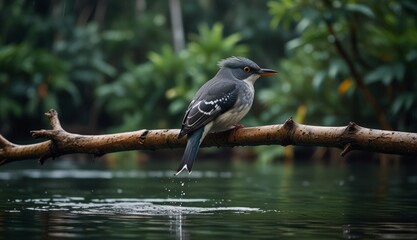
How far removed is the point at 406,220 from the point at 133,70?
15.1 m

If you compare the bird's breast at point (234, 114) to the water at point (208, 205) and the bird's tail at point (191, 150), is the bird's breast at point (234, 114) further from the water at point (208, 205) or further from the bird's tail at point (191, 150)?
the water at point (208, 205)

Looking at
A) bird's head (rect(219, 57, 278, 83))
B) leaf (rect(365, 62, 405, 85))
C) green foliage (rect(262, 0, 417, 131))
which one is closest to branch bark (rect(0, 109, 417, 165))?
bird's head (rect(219, 57, 278, 83))

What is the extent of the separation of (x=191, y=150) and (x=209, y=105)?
20.3 inches

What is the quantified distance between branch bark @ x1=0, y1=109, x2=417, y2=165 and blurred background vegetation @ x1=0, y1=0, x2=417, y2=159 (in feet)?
26.8

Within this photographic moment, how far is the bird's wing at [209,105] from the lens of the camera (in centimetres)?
701

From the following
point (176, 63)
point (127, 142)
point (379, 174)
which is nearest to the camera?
point (127, 142)

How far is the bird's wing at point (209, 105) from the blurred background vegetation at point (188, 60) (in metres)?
7.88

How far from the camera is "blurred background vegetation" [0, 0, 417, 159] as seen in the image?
1648cm

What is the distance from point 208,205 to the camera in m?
7.81

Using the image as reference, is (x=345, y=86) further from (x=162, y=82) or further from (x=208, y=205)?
(x=208, y=205)

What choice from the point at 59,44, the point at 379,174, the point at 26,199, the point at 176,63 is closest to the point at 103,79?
the point at 59,44

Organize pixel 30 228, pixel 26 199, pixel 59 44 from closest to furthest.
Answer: pixel 30 228, pixel 26 199, pixel 59 44

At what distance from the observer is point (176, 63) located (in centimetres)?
2052

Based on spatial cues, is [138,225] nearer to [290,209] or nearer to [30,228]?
[30,228]
